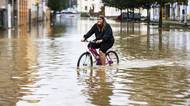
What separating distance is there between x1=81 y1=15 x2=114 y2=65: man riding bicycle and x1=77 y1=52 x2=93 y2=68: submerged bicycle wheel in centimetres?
48

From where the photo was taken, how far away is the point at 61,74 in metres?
15.9

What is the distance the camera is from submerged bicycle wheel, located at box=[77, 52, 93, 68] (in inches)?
674

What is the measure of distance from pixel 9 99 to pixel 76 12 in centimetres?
18370

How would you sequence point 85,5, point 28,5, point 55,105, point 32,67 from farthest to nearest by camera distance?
point 85,5 → point 28,5 → point 32,67 → point 55,105

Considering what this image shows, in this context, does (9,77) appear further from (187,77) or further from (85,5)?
(85,5)

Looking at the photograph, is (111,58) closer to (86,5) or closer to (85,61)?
(85,61)

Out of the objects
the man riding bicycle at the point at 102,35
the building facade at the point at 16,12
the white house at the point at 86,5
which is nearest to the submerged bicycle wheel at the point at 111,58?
the man riding bicycle at the point at 102,35

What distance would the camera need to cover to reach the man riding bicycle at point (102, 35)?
17097 millimetres

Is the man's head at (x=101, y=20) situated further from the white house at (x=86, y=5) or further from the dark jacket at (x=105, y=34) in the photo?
the white house at (x=86, y=5)

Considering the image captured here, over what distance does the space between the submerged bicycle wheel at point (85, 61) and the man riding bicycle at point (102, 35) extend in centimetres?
48

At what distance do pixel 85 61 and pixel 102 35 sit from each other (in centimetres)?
94

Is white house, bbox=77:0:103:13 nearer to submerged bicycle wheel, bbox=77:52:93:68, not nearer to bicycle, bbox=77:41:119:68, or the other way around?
bicycle, bbox=77:41:119:68

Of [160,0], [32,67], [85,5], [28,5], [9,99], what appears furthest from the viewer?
[85,5]

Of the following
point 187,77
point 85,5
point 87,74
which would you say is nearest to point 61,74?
point 87,74
